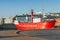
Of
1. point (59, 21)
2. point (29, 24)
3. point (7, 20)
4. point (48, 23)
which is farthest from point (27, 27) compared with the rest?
point (7, 20)

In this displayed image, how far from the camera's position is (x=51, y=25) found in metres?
51.3

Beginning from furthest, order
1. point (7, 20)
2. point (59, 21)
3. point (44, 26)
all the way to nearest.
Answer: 1. point (7, 20)
2. point (59, 21)
3. point (44, 26)

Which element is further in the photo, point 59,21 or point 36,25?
point 59,21

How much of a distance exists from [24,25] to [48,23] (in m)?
5.31

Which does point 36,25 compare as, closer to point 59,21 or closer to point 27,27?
point 27,27

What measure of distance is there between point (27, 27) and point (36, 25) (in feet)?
6.57

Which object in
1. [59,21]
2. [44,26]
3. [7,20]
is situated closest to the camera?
[44,26]

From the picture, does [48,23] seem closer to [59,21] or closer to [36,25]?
[36,25]

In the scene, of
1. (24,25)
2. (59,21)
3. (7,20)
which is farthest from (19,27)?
(7,20)

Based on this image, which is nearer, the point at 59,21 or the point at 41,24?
the point at 41,24

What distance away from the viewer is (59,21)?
83.0 meters

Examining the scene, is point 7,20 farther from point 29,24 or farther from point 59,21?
point 29,24

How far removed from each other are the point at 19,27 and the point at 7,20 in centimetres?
6239

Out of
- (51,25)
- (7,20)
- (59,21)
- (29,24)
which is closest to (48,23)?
(51,25)
